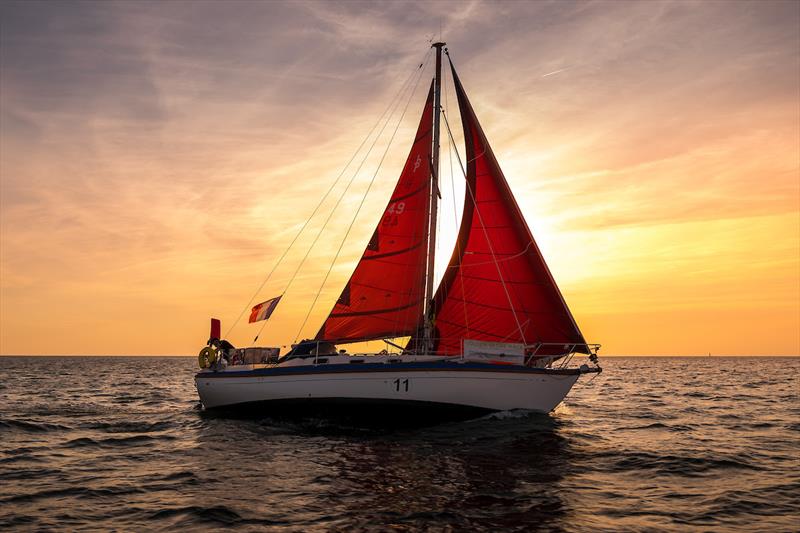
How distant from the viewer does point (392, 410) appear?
18.1 metres

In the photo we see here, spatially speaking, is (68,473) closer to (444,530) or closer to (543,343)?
(444,530)

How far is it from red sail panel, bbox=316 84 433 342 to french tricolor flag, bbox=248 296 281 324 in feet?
6.28

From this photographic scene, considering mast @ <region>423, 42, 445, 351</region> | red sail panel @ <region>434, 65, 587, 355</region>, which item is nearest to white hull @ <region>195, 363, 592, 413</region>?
red sail panel @ <region>434, 65, 587, 355</region>

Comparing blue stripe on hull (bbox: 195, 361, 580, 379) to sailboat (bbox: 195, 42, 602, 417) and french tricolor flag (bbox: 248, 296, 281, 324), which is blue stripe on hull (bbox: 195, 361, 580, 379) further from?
french tricolor flag (bbox: 248, 296, 281, 324)

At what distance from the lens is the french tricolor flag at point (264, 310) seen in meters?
22.0

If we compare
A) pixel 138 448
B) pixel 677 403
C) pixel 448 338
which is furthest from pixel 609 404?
pixel 138 448

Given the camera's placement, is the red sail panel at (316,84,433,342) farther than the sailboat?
Yes

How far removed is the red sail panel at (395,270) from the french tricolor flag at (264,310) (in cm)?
192

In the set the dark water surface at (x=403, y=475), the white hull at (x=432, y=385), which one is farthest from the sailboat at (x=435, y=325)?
the dark water surface at (x=403, y=475)

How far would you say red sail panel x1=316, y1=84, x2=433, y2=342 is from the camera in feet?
70.7

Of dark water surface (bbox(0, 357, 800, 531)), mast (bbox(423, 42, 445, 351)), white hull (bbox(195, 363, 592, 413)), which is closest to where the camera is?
dark water surface (bbox(0, 357, 800, 531))

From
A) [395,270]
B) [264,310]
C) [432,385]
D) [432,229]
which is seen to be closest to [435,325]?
[395,270]

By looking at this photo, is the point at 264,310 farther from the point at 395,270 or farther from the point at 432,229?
the point at 432,229

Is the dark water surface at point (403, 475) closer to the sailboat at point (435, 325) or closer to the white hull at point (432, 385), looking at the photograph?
the white hull at point (432, 385)
